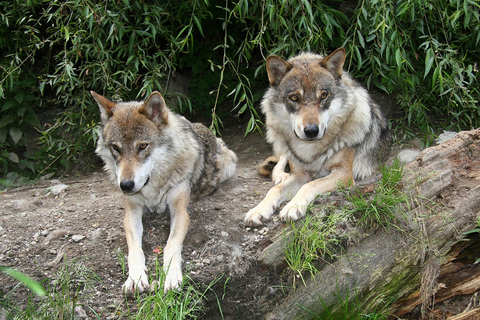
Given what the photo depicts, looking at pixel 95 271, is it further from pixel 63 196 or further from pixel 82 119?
pixel 82 119

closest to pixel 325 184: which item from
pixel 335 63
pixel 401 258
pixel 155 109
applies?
pixel 401 258

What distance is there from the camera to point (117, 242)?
3.59 m

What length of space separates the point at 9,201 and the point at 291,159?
3061 millimetres

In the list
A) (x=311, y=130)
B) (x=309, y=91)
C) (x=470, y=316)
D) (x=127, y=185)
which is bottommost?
(x=470, y=316)

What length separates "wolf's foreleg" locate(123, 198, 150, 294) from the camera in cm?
302

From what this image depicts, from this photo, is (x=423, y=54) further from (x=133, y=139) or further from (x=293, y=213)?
(x=133, y=139)

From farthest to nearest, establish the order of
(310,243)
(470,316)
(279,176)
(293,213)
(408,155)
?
1. (408,155)
2. (279,176)
3. (293,213)
4. (310,243)
5. (470,316)

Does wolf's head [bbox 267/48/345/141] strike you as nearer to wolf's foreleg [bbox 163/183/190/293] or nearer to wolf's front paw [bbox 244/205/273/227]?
wolf's front paw [bbox 244/205/273/227]

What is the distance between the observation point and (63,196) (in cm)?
475

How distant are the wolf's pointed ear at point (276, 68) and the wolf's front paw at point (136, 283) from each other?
2.13 meters

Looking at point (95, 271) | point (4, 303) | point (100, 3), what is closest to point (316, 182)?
point (95, 271)

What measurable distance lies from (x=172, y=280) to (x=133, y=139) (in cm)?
120

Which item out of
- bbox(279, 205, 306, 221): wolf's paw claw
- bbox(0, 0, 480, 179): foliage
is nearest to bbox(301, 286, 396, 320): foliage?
bbox(279, 205, 306, 221): wolf's paw claw

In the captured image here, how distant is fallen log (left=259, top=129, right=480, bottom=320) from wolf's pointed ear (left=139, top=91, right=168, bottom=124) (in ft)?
4.79
